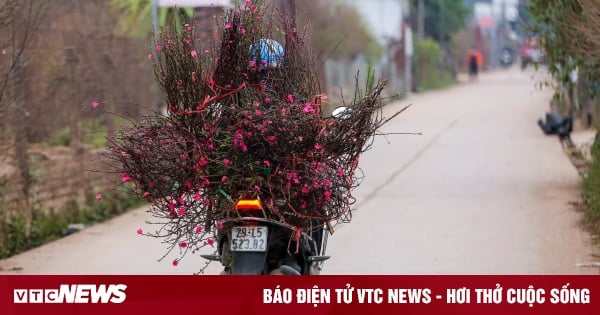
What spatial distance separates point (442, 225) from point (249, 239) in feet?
18.5

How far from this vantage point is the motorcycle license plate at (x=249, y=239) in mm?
6844

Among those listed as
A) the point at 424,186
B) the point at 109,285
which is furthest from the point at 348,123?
the point at 424,186

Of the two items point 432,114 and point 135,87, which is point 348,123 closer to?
point 135,87

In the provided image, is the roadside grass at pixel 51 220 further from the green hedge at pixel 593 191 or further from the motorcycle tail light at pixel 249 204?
the motorcycle tail light at pixel 249 204

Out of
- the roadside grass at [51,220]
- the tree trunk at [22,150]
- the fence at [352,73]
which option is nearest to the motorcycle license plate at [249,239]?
the tree trunk at [22,150]

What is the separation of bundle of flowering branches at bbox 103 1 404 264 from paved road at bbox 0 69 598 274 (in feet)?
9.58

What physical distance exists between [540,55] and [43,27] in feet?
17.9

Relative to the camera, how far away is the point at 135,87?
17.2 meters

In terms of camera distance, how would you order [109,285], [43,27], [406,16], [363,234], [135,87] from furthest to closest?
[406,16] < [135,87] < [43,27] < [363,234] < [109,285]

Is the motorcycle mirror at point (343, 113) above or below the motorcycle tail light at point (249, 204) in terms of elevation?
above

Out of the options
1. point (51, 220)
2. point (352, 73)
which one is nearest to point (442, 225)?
point (51, 220)

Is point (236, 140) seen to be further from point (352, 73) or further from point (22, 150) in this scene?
point (352, 73)

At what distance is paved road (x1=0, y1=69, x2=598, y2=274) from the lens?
10.2 m

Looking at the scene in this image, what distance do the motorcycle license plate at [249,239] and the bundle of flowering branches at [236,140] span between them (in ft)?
0.34
